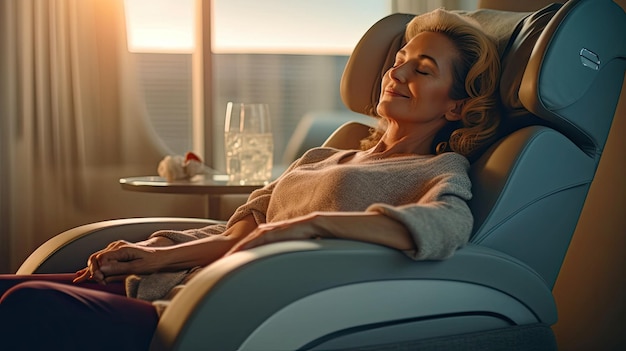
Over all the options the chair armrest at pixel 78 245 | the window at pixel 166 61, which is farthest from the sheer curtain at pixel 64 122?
the chair armrest at pixel 78 245

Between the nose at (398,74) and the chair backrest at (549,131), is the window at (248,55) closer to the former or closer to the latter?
the nose at (398,74)

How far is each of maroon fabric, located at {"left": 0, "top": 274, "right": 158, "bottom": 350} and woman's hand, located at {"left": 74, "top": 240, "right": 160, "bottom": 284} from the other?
1.04 feet

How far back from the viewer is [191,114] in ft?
11.4

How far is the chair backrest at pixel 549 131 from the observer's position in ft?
4.84

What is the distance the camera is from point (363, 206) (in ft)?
5.18

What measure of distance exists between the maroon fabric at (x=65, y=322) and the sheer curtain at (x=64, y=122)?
2074mm

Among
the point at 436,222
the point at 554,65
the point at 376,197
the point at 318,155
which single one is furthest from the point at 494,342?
the point at 318,155

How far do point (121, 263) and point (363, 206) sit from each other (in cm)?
46

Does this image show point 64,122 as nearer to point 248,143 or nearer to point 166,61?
point 166,61

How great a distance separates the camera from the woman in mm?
1252

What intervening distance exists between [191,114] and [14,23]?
75cm

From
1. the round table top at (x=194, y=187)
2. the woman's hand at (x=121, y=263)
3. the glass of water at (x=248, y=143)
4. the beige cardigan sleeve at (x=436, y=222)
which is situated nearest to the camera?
the beige cardigan sleeve at (x=436, y=222)

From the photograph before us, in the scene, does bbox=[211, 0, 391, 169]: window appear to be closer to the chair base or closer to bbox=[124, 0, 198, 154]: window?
bbox=[124, 0, 198, 154]: window

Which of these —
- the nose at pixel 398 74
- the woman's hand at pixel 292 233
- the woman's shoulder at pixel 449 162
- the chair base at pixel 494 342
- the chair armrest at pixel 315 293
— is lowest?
the chair base at pixel 494 342
